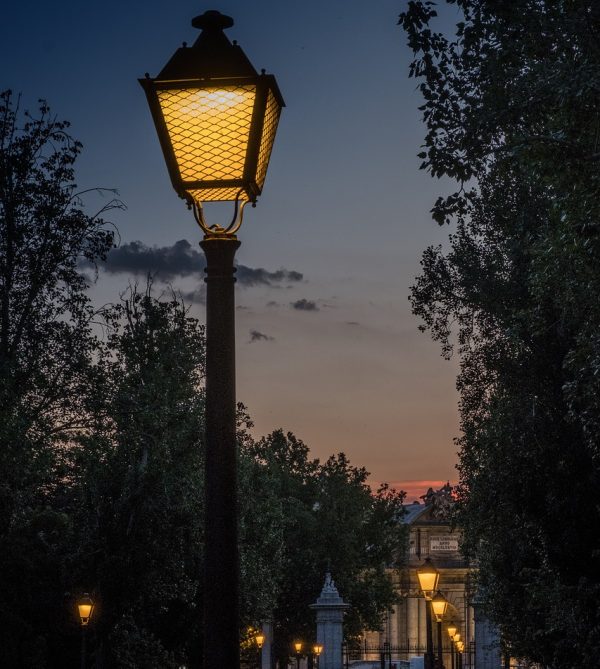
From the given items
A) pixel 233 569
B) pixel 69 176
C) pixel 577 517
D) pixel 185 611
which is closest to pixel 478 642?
pixel 185 611

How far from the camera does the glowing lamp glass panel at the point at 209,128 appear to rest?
187 inches

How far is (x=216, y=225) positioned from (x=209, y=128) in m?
0.45

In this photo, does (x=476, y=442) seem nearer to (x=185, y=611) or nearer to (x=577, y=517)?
(x=577, y=517)

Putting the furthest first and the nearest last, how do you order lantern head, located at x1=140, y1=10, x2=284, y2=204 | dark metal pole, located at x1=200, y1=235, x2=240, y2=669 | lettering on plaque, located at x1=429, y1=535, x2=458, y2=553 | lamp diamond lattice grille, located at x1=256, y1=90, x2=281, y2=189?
1. lettering on plaque, located at x1=429, y1=535, x2=458, y2=553
2. lamp diamond lattice grille, located at x1=256, y1=90, x2=281, y2=189
3. lantern head, located at x1=140, y1=10, x2=284, y2=204
4. dark metal pole, located at x1=200, y1=235, x2=240, y2=669

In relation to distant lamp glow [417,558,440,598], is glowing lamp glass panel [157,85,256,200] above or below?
above

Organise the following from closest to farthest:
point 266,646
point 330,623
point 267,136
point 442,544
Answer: point 267,136 < point 330,623 < point 266,646 < point 442,544

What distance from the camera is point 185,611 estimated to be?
113ft

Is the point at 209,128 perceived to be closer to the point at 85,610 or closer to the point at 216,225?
the point at 216,225

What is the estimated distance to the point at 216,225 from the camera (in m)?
5.00

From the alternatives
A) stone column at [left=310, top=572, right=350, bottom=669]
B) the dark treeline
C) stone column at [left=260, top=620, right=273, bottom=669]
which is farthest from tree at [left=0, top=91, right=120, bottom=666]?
stone column at [left=260, top=620, right=273, bottom=669]

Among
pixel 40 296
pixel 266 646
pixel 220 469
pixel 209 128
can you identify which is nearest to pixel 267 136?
pixel 209 128

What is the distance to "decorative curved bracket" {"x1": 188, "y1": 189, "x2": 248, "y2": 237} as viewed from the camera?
493 cm

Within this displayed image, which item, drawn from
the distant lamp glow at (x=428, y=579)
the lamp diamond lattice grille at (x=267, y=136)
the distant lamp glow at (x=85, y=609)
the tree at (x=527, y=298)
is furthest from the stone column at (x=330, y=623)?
the lamp diamond lattice grille at (x=267, y=136)

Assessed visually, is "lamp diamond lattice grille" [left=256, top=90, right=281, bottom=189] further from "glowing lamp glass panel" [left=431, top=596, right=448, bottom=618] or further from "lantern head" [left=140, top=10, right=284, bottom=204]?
"glowing lamp glass panel" [left=431, top=596, right=448, bottom=618]
